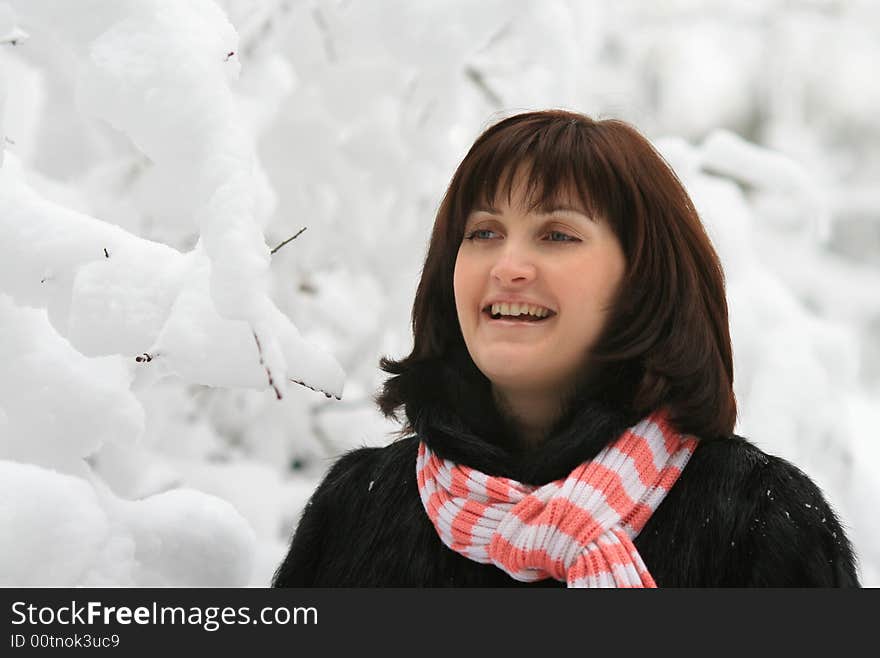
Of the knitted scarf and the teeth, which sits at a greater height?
the teeth

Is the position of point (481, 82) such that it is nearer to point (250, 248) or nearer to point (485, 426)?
point (485, 426)

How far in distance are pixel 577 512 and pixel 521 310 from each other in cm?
31

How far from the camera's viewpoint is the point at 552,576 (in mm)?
1414

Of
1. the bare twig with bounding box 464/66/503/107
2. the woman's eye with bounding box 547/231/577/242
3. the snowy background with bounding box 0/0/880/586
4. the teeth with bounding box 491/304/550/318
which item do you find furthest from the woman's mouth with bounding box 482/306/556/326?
the bare twig with bounding box 464/66/503/107

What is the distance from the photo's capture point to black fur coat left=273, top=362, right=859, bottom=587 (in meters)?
1.36

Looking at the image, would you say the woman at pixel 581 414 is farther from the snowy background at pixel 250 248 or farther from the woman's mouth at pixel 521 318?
the snowy background at pixel 250 248

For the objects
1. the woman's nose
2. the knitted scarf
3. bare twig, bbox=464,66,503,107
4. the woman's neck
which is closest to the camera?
the knitted scarf

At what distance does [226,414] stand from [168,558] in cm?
168

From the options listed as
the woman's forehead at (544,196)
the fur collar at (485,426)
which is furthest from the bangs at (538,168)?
the fur collar at (485,426)

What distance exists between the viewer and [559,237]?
148 centimetres

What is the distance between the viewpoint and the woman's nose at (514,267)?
4.77 ft

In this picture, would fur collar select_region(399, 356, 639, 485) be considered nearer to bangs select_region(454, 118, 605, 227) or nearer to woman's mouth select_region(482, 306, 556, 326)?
woman's mouth select_region(482, 306, 556, 326)

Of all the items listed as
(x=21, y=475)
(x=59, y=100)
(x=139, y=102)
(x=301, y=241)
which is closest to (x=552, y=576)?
(x=21, y=475)

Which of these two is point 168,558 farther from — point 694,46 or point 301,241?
point 694,46
